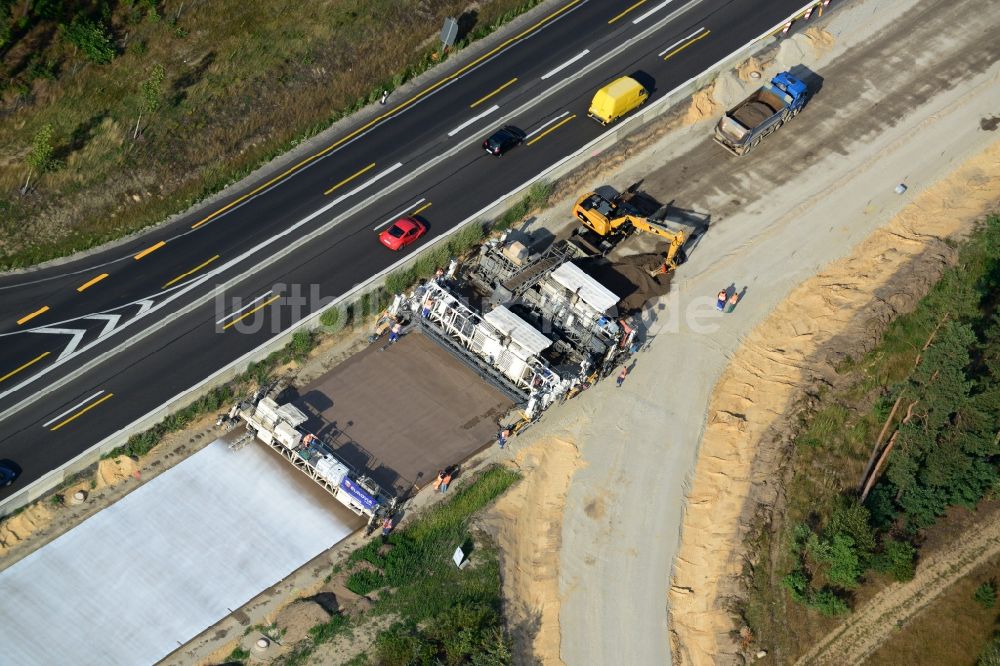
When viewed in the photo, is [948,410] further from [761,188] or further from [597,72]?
[597,72]

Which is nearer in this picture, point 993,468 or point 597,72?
point 993,468

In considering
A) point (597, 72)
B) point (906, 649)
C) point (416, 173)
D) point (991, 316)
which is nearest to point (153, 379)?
point (416, 173)

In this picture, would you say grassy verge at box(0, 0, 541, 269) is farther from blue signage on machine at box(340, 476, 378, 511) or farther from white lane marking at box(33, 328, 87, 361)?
blue signage on machine at box(340, 476, 378, 511)

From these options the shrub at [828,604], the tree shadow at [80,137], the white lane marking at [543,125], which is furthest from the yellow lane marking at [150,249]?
the shrub at [828,604]

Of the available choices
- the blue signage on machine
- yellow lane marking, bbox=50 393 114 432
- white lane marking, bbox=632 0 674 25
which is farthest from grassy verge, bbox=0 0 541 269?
the blue signage on machine

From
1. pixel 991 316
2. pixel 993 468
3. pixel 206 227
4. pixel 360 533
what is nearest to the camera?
pixel 360 533

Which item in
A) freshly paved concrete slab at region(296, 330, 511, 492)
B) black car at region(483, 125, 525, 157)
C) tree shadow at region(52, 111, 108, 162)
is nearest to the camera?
freshly paved concrete slab at region(296, 330, 511, 492)

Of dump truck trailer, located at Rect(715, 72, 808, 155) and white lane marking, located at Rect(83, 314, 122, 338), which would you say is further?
dump truck trailer, located at Rect(715, 72, 808, 155)
